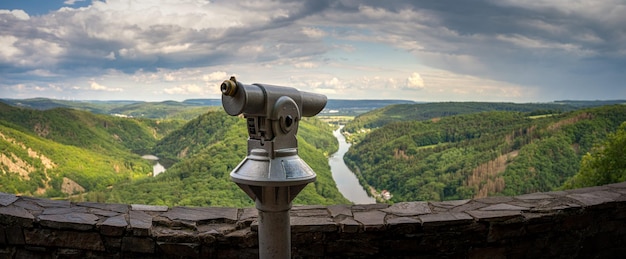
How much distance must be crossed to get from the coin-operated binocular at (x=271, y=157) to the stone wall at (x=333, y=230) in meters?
0.87

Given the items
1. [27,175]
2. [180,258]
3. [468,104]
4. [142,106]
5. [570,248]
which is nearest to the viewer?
[180,258]

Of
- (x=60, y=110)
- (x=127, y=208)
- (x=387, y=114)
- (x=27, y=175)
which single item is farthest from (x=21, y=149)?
(x=127, y=208)

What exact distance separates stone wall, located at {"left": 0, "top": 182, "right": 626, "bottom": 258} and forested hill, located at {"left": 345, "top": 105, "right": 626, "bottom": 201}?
2464cm

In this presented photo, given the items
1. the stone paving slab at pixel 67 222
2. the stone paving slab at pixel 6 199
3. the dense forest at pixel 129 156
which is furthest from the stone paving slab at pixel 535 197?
the dense forest at pixel 129 156

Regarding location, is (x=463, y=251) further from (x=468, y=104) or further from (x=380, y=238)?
(x=468, y=104)

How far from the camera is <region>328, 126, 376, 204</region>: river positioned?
29.1 meters

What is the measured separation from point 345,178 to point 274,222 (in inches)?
1280

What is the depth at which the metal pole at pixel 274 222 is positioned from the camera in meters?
1.73

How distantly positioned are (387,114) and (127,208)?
4602cm

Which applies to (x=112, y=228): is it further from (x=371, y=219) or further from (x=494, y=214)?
(x=494, y=214)

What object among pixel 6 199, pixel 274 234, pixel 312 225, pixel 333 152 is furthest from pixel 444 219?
pixel 333 152

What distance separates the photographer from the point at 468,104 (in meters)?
45.3

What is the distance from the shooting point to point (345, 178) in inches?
1340

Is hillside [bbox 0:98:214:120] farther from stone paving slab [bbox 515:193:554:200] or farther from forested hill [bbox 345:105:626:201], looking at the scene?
stone paving slab [bbox 515:193:554:200]
